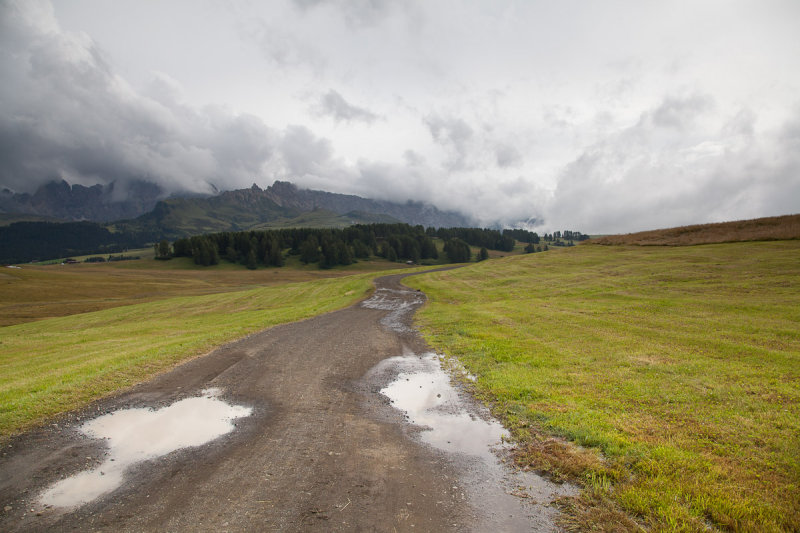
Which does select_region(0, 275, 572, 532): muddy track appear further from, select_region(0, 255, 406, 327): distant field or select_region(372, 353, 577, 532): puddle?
select_region(0, 255, 406, 327): distant field

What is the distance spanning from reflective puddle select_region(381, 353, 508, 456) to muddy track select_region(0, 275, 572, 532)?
0.43 metres

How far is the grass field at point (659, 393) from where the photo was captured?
5.65 metres

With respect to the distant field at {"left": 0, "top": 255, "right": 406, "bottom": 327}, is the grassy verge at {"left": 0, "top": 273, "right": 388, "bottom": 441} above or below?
above

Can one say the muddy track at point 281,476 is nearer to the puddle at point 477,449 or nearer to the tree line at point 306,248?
the puddle at point 477,449

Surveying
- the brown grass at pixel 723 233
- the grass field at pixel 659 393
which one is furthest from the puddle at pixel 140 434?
the brown grass at pixel 723 233

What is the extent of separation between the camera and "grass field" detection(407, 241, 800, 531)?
5.65 metres

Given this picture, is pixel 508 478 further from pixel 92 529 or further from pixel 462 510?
pixel 92 529

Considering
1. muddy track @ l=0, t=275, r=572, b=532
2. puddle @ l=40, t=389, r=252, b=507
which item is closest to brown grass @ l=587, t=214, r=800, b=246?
muddy track @ l=0, t=275, r=572, b=532

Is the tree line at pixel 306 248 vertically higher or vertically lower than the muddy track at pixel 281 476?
higher

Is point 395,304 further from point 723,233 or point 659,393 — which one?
point 723,233

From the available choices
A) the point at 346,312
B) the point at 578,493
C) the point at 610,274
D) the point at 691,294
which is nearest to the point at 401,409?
the point at 578,493

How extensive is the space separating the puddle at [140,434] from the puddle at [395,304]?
13347mm

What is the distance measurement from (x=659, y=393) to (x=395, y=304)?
89.9ft

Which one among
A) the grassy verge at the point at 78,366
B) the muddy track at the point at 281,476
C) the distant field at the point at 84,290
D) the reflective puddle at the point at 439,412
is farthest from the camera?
the distant field at the point at 84,290
